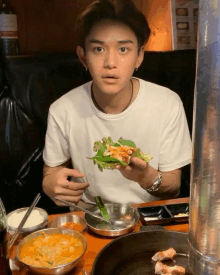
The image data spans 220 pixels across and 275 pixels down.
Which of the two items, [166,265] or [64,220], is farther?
[64,220]

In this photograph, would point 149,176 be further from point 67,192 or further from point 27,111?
point 27,111

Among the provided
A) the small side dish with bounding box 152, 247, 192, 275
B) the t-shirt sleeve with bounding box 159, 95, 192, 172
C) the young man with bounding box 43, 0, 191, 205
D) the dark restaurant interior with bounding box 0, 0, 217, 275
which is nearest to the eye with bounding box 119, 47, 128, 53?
the young man with bounding box 43, 0, 191, 205

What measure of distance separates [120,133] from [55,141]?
0.41m

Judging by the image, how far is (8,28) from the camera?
7.79ft

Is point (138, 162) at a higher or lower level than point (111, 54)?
lower

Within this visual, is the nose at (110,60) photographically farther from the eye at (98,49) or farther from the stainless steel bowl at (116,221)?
the stainless steel bowl at (116,221)

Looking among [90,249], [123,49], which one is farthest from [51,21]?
[90,249]

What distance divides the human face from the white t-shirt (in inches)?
6.6

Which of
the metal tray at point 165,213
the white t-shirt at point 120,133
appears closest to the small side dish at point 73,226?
the metal tray at point 165,213

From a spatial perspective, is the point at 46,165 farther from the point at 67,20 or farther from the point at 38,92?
the point at 67,20

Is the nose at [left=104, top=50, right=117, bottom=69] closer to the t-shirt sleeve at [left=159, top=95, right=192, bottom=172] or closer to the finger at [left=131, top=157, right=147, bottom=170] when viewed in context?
the t-shirt sleeve at [left=159, top=95, right=192, bottom=172]

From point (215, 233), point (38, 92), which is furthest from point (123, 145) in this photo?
point (215, 233)

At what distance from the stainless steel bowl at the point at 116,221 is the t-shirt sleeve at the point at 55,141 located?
0.61 meters

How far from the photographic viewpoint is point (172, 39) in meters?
2.75
